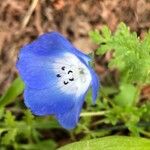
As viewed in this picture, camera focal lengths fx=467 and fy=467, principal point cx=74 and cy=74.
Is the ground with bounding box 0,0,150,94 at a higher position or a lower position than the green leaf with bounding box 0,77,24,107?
higher

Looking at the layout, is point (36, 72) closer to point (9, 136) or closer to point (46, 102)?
point (46, 102)

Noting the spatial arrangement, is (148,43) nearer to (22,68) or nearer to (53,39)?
(53,39)

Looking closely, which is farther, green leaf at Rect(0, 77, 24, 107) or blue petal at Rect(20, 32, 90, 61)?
green leaf at Rect(0, 77, 24, 107)

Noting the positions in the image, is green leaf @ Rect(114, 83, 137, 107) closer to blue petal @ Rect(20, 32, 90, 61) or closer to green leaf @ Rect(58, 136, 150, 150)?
green leaf @ Rect(58, 136, 150, 150)

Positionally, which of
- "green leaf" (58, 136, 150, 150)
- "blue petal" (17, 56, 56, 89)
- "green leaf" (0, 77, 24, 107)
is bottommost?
"green leaf" (58, 136, 150, 150)

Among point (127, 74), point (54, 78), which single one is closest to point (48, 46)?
point (54, 78)

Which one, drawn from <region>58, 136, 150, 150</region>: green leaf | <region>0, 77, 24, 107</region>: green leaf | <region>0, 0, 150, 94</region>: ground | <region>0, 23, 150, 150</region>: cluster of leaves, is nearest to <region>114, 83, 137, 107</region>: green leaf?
<region>0, 23, 150, 150</region>: cluster of leaves

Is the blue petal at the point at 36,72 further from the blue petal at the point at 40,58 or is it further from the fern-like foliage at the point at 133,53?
the fern-like foliage at the point at 133,53

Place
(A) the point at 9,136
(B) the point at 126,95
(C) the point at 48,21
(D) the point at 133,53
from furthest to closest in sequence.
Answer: (C) the point at 48,21, (B) the point at 126,95, (A) the point at 9,136, (D) the point at 133,53
